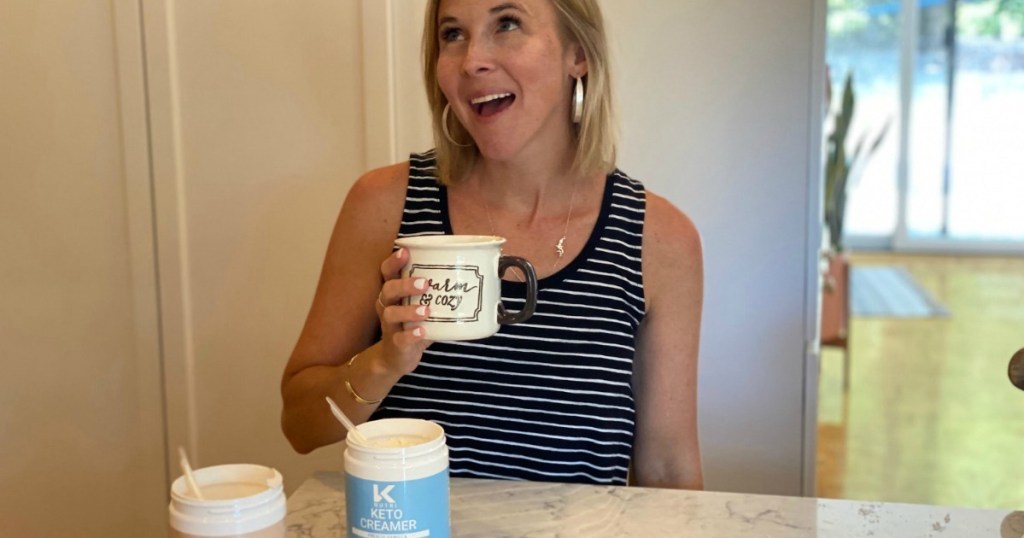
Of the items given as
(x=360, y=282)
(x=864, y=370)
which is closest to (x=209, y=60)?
(x=360, y=282)

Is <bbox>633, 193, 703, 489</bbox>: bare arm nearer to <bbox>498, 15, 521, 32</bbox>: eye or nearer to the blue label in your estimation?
<bbox>498, 15, 521, 32</bbox>: eye

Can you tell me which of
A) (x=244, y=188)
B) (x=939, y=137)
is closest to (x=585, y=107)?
(x=244, y=188)

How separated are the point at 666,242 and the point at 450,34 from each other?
0.42 meters

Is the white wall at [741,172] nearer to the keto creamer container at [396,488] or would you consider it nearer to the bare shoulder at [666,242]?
the bare shoulder at [666,242]

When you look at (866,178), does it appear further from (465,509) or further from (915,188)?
(465,509)

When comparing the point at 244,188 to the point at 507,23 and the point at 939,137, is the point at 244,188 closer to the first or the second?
the point at 507,23

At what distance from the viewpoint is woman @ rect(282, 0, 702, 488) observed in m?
1.25

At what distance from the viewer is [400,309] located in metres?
0.89

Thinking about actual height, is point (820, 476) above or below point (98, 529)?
below

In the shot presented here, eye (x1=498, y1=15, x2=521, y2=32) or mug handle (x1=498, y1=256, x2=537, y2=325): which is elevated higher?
eye (x1=498, y1=15, x2=521, y2=32)

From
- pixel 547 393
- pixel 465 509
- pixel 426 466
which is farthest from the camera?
pixel 547 393

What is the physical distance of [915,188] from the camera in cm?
745

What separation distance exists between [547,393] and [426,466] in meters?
0.55

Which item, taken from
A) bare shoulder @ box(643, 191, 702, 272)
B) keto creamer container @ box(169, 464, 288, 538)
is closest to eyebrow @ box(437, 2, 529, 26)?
bare shoulder @ box(643, 191, 702, 272)
